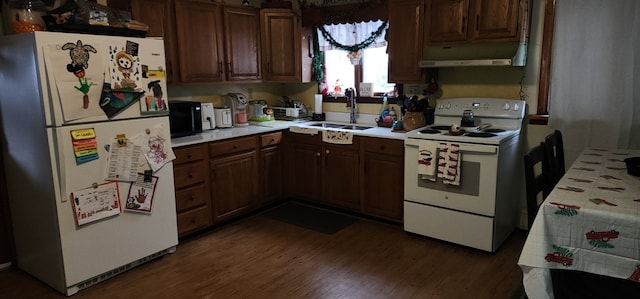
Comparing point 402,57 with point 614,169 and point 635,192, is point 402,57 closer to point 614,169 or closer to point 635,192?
point 614,169

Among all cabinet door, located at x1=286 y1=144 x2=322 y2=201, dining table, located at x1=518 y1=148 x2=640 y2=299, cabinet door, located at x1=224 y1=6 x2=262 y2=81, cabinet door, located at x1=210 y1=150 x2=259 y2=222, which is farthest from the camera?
cabinet door, located at x1=286 y1=144 x2=322 y2=201

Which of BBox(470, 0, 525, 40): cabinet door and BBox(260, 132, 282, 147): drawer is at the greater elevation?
BBox(470, 0, 525, 40): cabinet door

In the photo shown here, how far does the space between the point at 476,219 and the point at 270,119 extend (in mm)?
2353

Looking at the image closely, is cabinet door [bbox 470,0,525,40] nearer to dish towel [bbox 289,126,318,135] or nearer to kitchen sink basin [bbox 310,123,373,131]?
kitchen sink basin [bbox 310,123,373,131]

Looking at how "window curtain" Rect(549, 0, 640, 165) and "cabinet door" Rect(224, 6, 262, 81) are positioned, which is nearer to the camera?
"window curtain" Rect(549, 0, 640, 165)

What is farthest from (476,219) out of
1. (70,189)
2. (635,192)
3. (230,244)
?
(70,189)

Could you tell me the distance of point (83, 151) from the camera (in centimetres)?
257

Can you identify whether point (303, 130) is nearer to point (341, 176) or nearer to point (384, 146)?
point (341, 176)

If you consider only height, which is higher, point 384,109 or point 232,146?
point 384,109

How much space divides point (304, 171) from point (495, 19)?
2.16m

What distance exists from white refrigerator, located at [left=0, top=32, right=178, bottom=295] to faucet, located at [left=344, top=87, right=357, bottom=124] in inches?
75.2

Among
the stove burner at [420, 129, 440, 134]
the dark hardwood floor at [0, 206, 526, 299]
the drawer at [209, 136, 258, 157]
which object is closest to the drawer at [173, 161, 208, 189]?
the drawer at [209, 136, 258, 157]

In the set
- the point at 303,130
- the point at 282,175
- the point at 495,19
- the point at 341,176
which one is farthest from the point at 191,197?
the point at 495,19

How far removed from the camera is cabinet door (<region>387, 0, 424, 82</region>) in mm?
3549
